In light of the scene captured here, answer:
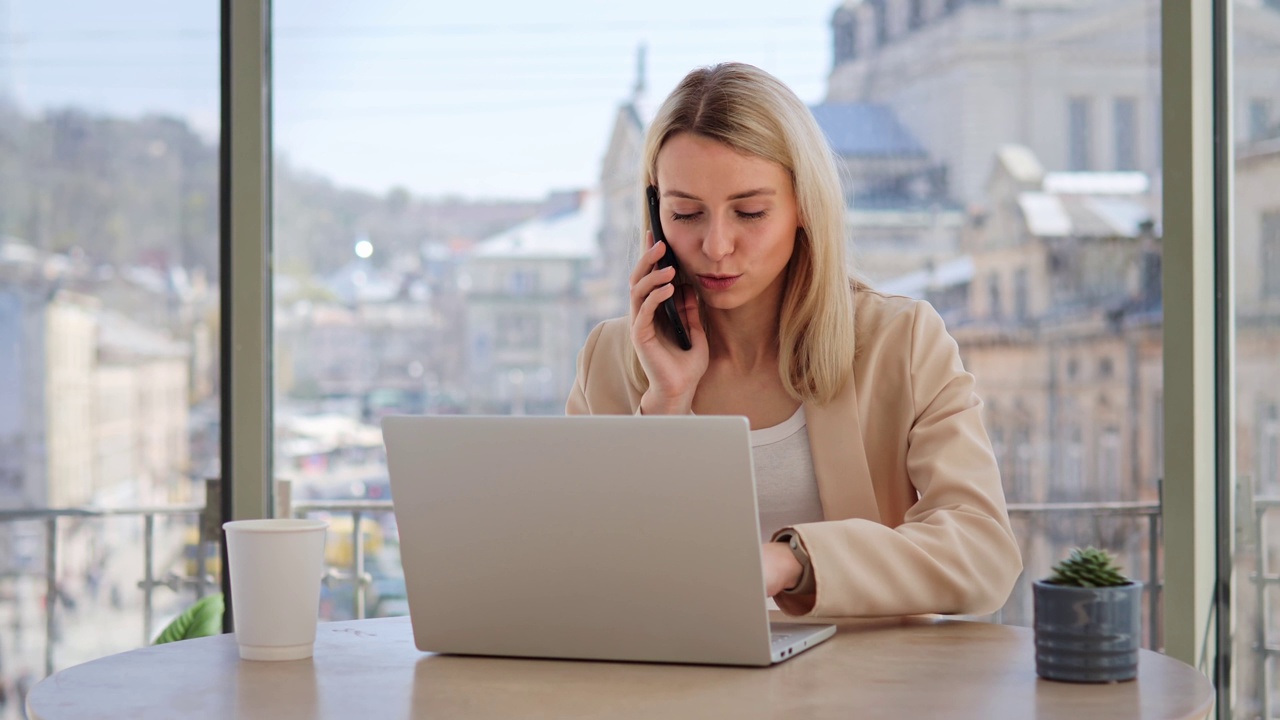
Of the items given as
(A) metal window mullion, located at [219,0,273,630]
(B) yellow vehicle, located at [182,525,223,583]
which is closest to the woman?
(A) metal window mullion, located at [219,0,273,630]

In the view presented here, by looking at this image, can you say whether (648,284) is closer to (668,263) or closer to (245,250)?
(668,263)

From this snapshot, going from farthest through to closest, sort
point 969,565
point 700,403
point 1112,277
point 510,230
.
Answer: point 510,230, point 1112,277, point 700,403, point 969,565

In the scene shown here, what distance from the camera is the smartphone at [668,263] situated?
5.82 feet

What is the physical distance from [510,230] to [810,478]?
4.93ft

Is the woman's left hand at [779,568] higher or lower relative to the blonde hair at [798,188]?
lower

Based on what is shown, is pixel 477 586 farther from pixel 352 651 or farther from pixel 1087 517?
pixel 1087 517

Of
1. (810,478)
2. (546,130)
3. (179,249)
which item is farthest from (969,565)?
(179,249)

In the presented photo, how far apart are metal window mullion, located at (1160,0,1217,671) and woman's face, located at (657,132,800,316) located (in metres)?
0.94

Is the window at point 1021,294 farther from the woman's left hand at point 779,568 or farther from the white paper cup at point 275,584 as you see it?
the white paper cup at point 275,584

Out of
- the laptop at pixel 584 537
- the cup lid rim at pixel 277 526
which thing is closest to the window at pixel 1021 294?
the laptop at pixel 584 537

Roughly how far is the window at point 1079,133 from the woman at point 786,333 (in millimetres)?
1313

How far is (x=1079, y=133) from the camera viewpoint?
289cm

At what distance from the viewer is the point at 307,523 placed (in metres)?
1.16

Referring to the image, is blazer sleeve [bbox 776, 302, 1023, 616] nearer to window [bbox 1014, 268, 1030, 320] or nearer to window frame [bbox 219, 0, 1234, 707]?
window frame [bbox 219, 0, 1234, 707]
